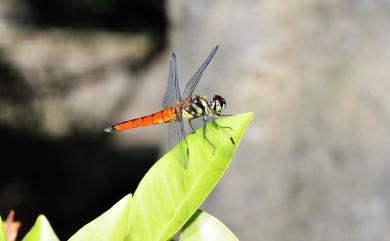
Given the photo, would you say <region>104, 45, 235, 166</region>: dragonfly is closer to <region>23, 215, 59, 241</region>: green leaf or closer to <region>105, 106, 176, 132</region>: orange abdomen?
<region>105, 106, 176, 132</region>: orange abdomen

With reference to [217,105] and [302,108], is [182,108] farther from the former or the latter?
[302,108]

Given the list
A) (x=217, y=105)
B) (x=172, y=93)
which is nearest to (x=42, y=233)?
(x=217, y=105)

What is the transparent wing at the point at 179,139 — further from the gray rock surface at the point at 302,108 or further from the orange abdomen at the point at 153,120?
the gray rock surface at the point at 302,108

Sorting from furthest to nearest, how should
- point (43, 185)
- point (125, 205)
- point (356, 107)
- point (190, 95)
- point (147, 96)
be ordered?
point (147, 96), point (43, 185), point (356, 107), point (190, 95), point (125, 205)

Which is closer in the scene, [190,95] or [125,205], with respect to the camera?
[125,205]

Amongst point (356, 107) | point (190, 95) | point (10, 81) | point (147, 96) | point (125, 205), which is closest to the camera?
point (125, 205)

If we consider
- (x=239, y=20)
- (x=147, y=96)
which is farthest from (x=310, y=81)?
(x=147, y=96)

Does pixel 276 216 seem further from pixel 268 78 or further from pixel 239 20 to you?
pixel 239 20
